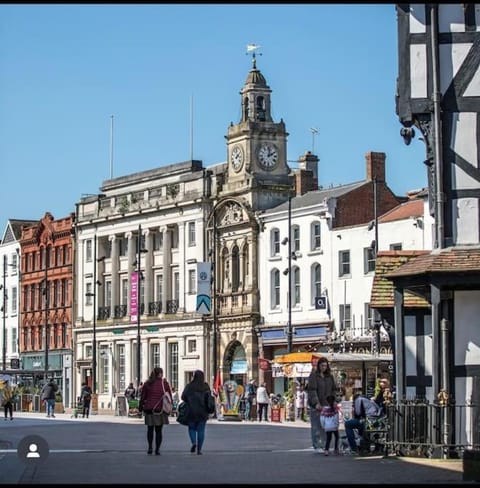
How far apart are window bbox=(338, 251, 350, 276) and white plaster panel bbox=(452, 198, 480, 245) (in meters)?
41.8

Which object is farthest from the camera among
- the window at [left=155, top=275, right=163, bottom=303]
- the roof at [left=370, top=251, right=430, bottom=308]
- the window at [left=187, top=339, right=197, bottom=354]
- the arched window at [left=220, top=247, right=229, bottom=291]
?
the window at [left=155, top=275, right=163, bottom=303]

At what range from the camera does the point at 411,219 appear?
63.3m

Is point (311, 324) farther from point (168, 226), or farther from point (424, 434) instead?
point (424, 434)

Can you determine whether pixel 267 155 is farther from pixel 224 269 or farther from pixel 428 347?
pixel 428 347

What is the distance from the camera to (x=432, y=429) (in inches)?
997

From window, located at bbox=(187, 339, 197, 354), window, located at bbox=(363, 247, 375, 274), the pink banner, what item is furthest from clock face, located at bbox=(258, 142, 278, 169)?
window, located at bbox=(363, 247, 375, 274)

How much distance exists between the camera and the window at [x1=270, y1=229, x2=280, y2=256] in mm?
74875

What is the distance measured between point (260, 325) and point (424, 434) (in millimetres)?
50406

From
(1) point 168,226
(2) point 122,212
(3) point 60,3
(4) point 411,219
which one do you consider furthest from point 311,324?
(3) point 60,3

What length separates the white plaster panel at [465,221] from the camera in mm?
26922

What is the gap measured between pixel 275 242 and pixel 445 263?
49461mm

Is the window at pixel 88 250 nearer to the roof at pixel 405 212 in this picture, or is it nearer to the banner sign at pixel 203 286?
the banner sign at pixel 203 286

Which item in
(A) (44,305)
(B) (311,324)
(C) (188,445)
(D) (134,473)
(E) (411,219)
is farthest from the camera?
(A) (44,305)

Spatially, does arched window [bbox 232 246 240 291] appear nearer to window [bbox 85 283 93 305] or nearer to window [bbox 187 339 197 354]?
window [bbox 187 339 197 354]
